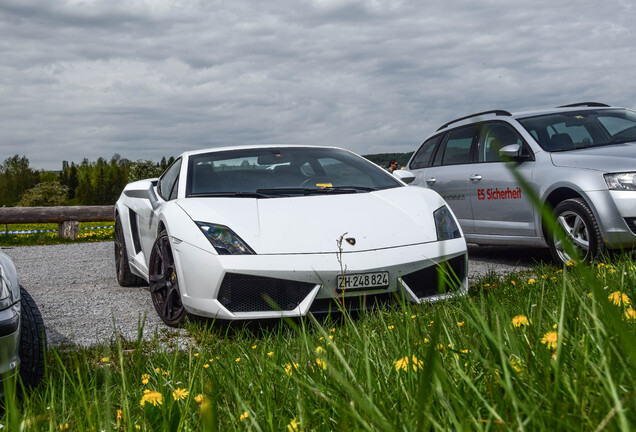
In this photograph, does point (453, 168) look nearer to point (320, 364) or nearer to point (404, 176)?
point (404, 176)

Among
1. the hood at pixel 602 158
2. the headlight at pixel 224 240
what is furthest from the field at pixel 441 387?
the hood at pixel 602 158

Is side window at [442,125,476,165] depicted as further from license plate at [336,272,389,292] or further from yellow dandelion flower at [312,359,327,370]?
yellow dandelion flower at [312,359,327,370]

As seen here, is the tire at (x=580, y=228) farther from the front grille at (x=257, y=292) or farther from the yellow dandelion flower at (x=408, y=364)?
the yellow dandelion flower at (x=408, y=364)

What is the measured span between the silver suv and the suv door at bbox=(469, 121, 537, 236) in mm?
11

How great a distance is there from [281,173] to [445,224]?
152 cm

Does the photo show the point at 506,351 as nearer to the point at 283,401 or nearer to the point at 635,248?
the point at 283,401

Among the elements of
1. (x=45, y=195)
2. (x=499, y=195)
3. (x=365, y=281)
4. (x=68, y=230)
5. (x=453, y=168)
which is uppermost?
(x=453, y=168)

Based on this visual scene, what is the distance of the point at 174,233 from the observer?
4.54 metres

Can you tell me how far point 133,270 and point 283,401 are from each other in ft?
16.9

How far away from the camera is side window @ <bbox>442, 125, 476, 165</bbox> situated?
26.1ft

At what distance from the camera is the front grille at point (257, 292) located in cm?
414

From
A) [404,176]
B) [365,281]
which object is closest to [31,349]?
[365,281]

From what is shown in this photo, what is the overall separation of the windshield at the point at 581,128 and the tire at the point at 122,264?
14.6 feet

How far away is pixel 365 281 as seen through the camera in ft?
13.7
